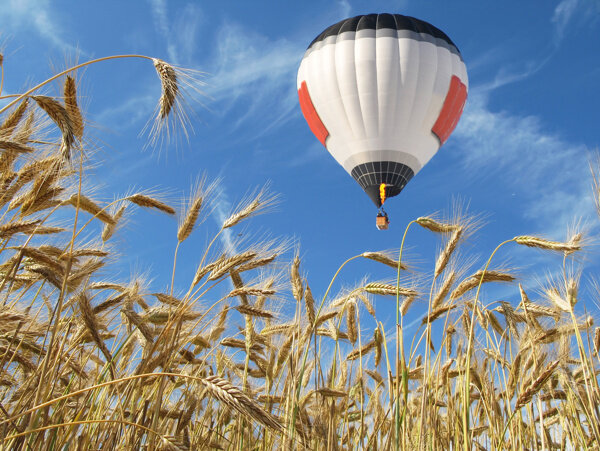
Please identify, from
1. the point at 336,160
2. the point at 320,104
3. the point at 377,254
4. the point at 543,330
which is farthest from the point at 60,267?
the point at 336,160

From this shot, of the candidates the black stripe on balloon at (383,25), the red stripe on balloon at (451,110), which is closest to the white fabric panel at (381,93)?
the red stripe on balloon at (451,110)

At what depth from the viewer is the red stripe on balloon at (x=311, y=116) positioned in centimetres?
2000

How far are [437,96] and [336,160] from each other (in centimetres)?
424

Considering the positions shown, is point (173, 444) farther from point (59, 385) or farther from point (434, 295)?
point (434, 295)

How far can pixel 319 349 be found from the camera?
4.77m

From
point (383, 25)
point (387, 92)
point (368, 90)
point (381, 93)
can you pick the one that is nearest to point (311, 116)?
point (368, 90)

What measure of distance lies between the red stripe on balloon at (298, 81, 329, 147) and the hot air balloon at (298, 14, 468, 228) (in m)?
0.04

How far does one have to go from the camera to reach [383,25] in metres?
19.8

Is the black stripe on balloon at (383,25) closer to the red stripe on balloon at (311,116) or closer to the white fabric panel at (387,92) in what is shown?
the white fabric panel at (387,92)

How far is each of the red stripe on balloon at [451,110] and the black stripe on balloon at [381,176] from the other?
5.41ft

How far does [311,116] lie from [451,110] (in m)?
4.74

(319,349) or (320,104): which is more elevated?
(320,104)

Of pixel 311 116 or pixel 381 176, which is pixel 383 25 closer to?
pixel 311 116

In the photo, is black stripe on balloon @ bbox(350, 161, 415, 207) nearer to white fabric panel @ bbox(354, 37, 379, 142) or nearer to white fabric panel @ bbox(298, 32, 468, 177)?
white fabric panel @ bbox(298, 32, 468, 177)
